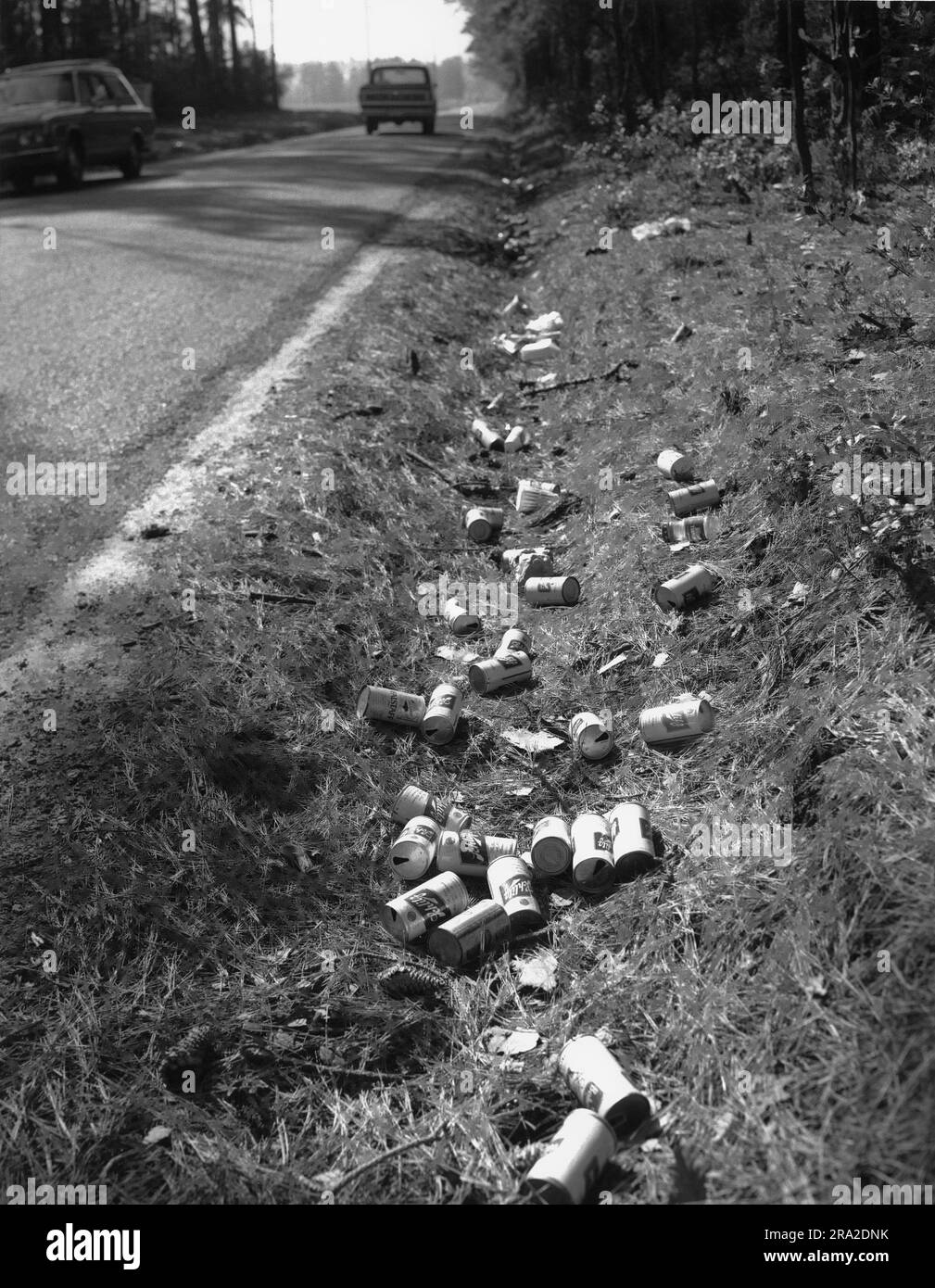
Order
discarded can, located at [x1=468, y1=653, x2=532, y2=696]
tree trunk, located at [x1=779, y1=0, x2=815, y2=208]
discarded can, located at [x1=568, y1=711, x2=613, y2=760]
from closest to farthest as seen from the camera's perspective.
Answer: discarded can, located at [x1=568, y1=711, x2=613, y2=760], discarded can, located at [x1=468, y1=653, x2=532, y2=696], tree trunk, located at [x1=779, y1=0, x2=815, y2=208]

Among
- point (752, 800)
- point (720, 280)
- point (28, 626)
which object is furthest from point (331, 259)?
point (752, 800)

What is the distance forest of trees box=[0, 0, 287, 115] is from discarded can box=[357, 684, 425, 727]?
35589mm

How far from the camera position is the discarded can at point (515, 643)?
13.8 ft

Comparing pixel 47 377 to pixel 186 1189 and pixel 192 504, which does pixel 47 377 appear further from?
pixel 186 1189

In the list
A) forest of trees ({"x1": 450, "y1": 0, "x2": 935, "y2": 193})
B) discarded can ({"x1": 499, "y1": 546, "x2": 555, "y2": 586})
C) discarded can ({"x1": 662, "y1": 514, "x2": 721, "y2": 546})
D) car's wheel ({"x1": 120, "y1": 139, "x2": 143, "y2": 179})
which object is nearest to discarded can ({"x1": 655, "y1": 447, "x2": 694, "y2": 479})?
discarded can ({"x1": 662, "y1": 514, "x2": 721, "y2": 546})

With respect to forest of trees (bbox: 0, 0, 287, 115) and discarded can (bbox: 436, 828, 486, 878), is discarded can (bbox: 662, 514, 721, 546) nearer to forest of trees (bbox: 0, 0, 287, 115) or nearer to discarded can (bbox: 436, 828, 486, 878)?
discarded can (bbox: 436, 828, 486, 878)

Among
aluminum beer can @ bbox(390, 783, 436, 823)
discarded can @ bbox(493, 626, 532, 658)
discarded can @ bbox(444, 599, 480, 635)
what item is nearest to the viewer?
aluminum beer can @ bbox(390, 783, 436, 823)

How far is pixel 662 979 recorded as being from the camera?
8.94ft

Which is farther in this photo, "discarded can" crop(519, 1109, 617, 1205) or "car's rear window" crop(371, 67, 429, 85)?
"car's rear window" crop(371, 67, 429, 85)

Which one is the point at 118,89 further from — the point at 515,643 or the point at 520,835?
the point at 520,835

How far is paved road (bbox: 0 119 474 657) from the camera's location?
16.1ft

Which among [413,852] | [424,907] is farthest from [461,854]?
[424,907]

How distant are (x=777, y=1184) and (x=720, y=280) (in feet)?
20.9

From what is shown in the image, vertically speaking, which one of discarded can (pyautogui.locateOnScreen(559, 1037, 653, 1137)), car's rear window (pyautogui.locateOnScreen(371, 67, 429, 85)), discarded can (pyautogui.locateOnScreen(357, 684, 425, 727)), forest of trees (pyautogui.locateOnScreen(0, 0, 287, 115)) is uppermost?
forest of trees (pyautogui.locateOnScreen(0, 0, 287, 115))
